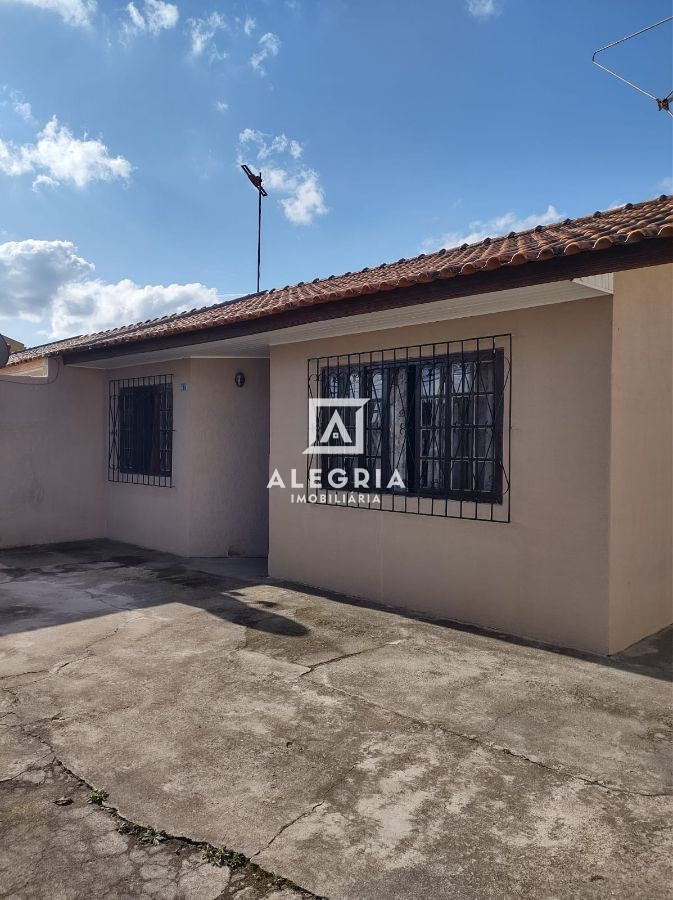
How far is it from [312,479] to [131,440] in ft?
14.0

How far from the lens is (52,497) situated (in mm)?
9750

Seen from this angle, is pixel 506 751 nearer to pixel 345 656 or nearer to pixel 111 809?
pixel 345 656

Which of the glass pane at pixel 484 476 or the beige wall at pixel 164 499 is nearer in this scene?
the glass pane at pixel 484 476

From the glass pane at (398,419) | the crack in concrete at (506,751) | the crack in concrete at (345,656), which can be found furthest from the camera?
the glass pane at (398,419)

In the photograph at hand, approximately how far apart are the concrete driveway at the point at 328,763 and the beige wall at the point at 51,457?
15.7ft

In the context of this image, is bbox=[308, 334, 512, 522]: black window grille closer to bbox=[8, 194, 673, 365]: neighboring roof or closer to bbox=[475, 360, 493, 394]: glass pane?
bbox=[475, 360, 493, 394]: glass pane

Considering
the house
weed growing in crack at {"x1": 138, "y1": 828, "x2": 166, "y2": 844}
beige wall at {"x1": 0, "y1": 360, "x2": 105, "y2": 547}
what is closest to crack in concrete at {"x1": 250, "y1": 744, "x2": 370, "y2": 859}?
weed growing in crack at {"x1": 138, "y1": 828, "x2": 166, "y2": 844}

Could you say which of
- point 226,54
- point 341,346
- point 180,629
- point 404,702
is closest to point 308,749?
point 404,702

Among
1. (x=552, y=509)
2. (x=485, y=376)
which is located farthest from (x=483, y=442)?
(x=552, y=509)

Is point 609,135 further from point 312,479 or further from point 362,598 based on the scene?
point 362,598

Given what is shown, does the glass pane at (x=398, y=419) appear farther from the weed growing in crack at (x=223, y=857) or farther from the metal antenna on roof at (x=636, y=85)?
the weed growing in crack at (x=223, y=857)

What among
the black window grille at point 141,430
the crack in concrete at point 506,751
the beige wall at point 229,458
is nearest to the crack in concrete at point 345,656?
the crack in concrete at point 506,751

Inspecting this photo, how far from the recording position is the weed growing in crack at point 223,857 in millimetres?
2236

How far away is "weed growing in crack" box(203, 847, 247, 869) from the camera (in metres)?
2.24
